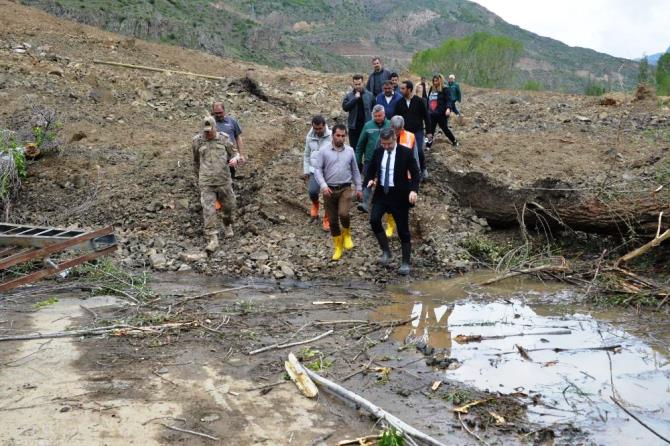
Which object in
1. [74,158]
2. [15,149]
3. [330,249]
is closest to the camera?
[330,249]

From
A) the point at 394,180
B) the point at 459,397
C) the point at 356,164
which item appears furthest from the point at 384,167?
the point at 459,397

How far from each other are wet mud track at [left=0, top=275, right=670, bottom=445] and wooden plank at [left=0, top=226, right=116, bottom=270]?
0.47 metres

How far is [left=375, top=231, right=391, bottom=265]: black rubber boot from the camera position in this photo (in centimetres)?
742

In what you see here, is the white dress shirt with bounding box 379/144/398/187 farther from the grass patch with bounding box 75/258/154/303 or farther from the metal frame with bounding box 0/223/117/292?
the metal frame with bounding box 0/223/117/292

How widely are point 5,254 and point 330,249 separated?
11.8ft

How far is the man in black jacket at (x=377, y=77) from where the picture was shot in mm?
9758

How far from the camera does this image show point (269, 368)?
15.5ft

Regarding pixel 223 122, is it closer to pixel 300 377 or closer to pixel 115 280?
pixel 115 280

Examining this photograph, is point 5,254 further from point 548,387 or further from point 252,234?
point 548,387

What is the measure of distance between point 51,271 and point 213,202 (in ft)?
8.06

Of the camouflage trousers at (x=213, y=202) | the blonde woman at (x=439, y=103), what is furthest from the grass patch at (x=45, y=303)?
the blonde woman at (x=439, y=103)

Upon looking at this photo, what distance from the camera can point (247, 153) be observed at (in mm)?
11133

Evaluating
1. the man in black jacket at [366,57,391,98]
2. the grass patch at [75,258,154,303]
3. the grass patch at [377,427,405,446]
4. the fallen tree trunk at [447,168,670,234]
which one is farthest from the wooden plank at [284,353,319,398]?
the man in black jacket at [366,57,391,98]

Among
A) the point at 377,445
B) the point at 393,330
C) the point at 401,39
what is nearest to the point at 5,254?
the point at 393,330
